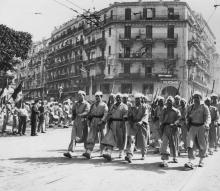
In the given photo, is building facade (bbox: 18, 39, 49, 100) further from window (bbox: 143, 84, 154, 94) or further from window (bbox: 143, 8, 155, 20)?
window (bbox: 143, 8, 155, 20)

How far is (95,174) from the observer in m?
8.02

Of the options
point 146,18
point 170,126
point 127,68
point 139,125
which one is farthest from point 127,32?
point 170,126

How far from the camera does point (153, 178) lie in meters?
7.80

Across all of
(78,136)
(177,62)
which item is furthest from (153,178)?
(177,62)

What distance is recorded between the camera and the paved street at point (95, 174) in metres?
6.94

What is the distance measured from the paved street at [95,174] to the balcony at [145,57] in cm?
4021

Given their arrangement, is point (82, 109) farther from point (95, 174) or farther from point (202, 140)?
point (202, 140)

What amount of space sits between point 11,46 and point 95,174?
15.4 m

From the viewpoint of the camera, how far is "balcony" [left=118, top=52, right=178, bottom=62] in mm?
50478

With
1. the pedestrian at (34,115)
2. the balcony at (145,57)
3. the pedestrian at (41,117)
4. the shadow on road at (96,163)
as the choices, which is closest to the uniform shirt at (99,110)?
the shadow on road at (96,163)

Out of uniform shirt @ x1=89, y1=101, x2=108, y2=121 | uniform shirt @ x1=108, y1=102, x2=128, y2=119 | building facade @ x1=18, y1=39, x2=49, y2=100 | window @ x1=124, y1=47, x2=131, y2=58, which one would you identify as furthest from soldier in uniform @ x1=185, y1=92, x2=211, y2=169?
building facade @ x1=18, y1=39, x2=49, y2=100

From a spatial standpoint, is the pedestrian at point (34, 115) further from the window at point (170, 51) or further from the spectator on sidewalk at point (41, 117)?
the window at point (170, 51)

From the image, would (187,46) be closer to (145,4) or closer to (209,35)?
(145,4)

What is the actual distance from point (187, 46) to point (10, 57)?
3418cm
